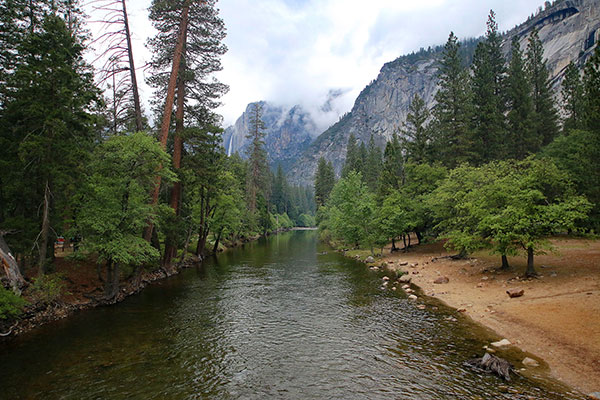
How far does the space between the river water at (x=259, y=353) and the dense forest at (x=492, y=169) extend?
7.06 metres

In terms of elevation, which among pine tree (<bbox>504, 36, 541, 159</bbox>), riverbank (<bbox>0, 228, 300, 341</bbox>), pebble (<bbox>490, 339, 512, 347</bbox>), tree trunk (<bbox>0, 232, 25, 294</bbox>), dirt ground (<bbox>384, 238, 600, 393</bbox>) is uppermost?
pine tree (<bbox>504, 36, 541, 159</bbox>)

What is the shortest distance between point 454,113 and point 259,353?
3469cm

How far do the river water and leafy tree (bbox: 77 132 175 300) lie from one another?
3214 mm

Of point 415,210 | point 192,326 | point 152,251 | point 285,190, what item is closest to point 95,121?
point 152,251

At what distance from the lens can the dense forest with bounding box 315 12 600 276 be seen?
15969mm

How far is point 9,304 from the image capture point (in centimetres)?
1191

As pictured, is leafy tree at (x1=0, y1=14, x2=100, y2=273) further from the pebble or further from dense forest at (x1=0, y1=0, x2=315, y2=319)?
the pebble

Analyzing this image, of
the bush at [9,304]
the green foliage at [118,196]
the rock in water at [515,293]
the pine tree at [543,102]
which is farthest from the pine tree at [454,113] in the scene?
the bush at [9,304]

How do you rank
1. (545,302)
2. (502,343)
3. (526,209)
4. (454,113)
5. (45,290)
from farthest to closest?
(454,113)
(526,209)
(45,290)
(545,302)
(502,343)

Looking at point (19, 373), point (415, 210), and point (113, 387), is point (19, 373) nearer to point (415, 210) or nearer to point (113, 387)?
point (113, 387)

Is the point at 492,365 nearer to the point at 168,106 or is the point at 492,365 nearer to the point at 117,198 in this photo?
the point at 117,198

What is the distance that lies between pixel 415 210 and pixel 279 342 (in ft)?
78.9

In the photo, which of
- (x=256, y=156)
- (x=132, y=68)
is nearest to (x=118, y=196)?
(x=132, y=68)

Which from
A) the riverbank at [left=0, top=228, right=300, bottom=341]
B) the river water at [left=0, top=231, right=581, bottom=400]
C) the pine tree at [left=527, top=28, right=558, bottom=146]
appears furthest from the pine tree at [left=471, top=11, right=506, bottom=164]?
the riverbank at [left=0, top=228, right=300, bottom=341]
